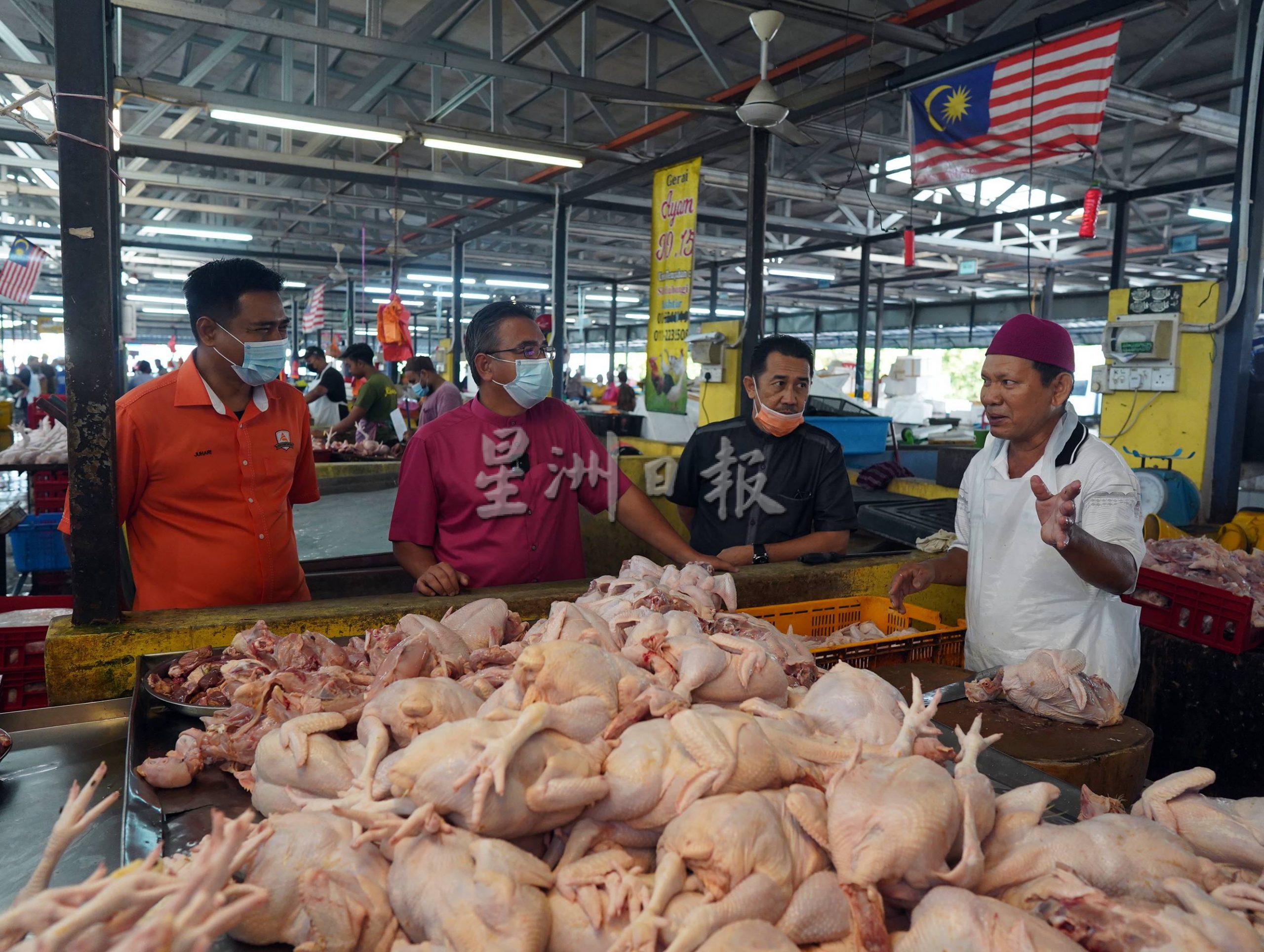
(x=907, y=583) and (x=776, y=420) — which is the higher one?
(x=776, y=420)

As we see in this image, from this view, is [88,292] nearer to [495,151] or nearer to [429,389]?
[495,151]

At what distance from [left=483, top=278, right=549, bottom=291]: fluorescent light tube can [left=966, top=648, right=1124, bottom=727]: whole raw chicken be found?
63.2 feet

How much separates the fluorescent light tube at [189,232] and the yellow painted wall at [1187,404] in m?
13.3

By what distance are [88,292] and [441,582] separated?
1347 mm

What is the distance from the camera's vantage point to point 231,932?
123 cm

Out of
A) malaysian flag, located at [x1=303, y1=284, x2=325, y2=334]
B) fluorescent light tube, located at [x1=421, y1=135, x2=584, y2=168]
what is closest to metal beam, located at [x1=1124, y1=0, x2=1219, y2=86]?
fluorescent light tube, located at [x1=421, y1=135, x2=584, y2=168]

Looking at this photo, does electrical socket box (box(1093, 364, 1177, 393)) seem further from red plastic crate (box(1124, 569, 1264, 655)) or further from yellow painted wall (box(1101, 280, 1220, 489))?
red plastic crate (box(1124, 569, 1264, 655))

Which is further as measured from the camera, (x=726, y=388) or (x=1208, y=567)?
(x=726, y=388)

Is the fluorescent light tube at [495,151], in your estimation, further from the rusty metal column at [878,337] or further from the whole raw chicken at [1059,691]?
the rusty metal column at [878,337]

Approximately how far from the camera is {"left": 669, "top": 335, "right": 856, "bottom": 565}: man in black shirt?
3.80 m

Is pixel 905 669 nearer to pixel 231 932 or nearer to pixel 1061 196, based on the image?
pixel 231 932

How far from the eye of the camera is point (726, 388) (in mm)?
8453

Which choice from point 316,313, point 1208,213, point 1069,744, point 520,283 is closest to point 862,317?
→ point 1208,213

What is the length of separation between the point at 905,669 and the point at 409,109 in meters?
9.12
